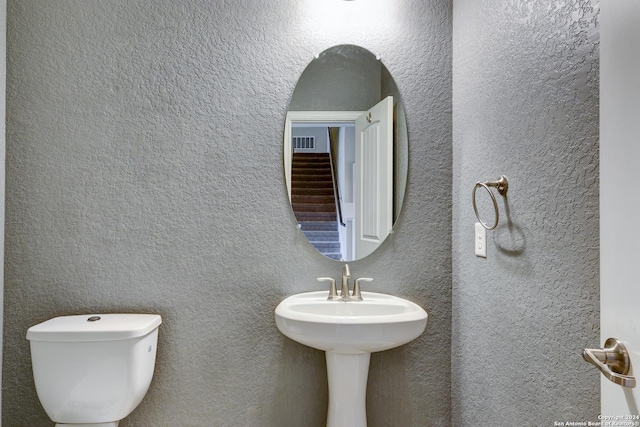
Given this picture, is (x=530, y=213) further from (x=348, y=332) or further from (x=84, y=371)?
(x=84, y=371)

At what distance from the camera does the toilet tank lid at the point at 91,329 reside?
4.60ft

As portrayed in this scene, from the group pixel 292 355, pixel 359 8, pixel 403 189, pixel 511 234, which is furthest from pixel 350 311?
pixel 359 8

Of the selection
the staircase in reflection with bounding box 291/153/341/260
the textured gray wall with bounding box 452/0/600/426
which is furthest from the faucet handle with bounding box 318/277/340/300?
the textured gray wall with bounding box 452/0/600/426

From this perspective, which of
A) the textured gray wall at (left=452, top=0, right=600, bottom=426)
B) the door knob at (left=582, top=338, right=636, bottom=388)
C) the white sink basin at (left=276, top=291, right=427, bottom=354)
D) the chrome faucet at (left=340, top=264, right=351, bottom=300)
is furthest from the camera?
the chrome faucet at (left=340, top=264, right=351, bottom=300)

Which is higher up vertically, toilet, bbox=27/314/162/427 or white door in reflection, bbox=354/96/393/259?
white door in reflection, bbox=354/96/393/259

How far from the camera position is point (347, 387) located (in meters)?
1.51

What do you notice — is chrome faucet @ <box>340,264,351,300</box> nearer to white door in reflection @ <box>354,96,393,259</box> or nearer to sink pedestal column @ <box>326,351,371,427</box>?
white door in reflection @ <box>354,96,393,259</box>

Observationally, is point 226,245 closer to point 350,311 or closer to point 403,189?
point 350,311

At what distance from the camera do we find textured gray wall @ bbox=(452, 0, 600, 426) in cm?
91

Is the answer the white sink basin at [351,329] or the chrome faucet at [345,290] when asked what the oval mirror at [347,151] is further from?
the white sink basin at [351,329]

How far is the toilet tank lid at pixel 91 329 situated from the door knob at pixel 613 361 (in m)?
1.36

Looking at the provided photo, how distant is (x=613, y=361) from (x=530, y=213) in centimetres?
53

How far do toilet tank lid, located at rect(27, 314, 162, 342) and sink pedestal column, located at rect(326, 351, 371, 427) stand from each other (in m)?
0.71

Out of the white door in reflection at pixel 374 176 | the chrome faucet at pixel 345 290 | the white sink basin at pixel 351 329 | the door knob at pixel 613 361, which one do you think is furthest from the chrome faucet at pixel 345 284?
the door knob at pixel 613 361
